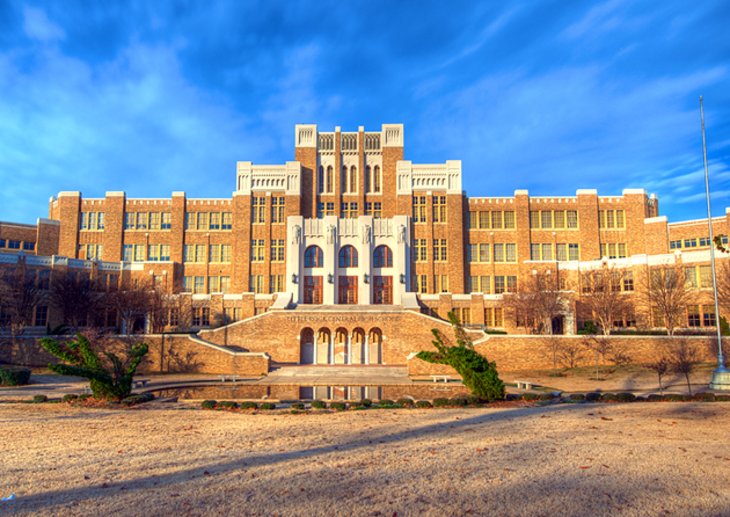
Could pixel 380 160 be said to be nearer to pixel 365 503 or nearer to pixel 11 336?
pixel 11 336

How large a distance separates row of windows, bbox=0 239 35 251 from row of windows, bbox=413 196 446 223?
41146mm

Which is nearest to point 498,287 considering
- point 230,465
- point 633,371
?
point 633,371

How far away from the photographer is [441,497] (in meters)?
8.20

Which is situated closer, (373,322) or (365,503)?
(365,503)

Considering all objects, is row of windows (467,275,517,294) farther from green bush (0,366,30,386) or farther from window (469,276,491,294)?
green bush (0,366,30,386)

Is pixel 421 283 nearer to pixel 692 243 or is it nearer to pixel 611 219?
pixel 611 219

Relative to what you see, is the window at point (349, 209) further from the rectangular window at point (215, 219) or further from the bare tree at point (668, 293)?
the bare tree at point (668, 293)

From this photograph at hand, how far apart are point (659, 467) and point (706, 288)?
38.7 metres

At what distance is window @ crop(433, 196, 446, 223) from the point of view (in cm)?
5466

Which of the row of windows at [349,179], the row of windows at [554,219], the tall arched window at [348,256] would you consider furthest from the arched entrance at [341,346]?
the row of windows at [554,219]

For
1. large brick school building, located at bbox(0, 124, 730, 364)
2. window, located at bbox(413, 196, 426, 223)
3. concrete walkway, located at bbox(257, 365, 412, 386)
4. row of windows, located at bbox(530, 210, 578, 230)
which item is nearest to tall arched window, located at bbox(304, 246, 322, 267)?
large brick school building, located at bbox(0, 124, 730, 364)

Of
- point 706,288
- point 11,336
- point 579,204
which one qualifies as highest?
point 579,204

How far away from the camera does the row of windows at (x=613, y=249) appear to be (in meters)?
54.8

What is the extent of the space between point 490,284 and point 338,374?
84.1ft
